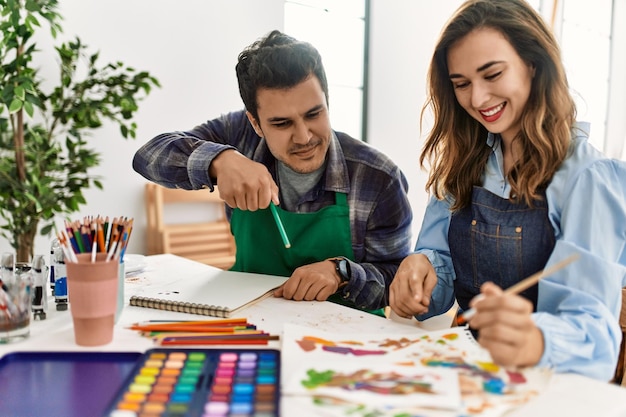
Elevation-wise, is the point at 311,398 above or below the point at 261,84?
below

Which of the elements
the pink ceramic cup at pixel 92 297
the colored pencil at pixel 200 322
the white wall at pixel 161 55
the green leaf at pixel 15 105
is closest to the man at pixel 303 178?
the colored pencil at pixel 200 322

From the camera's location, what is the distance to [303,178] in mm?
1577

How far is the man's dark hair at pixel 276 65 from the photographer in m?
1.43

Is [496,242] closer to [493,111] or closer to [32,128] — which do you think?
[493,111]

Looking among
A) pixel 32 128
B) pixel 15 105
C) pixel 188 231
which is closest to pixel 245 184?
pixel 15 105

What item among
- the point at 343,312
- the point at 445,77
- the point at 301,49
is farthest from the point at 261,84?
the point at 343,312

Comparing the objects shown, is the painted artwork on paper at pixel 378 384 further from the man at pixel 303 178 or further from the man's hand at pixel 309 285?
the man at pixel 303 178

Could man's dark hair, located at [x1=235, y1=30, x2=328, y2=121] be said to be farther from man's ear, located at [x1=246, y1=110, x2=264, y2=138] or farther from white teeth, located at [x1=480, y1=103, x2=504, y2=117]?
white teeth, located at [x1=480, y1=103, x2=504, y2=117]

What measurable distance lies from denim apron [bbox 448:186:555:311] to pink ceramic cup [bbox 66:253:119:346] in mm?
686

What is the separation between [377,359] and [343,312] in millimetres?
303

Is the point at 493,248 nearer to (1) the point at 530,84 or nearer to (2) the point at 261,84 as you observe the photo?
(1) the point at 530,84

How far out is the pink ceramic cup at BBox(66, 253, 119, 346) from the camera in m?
0.91

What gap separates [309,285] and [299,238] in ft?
0.90

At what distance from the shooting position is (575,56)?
5.80m
